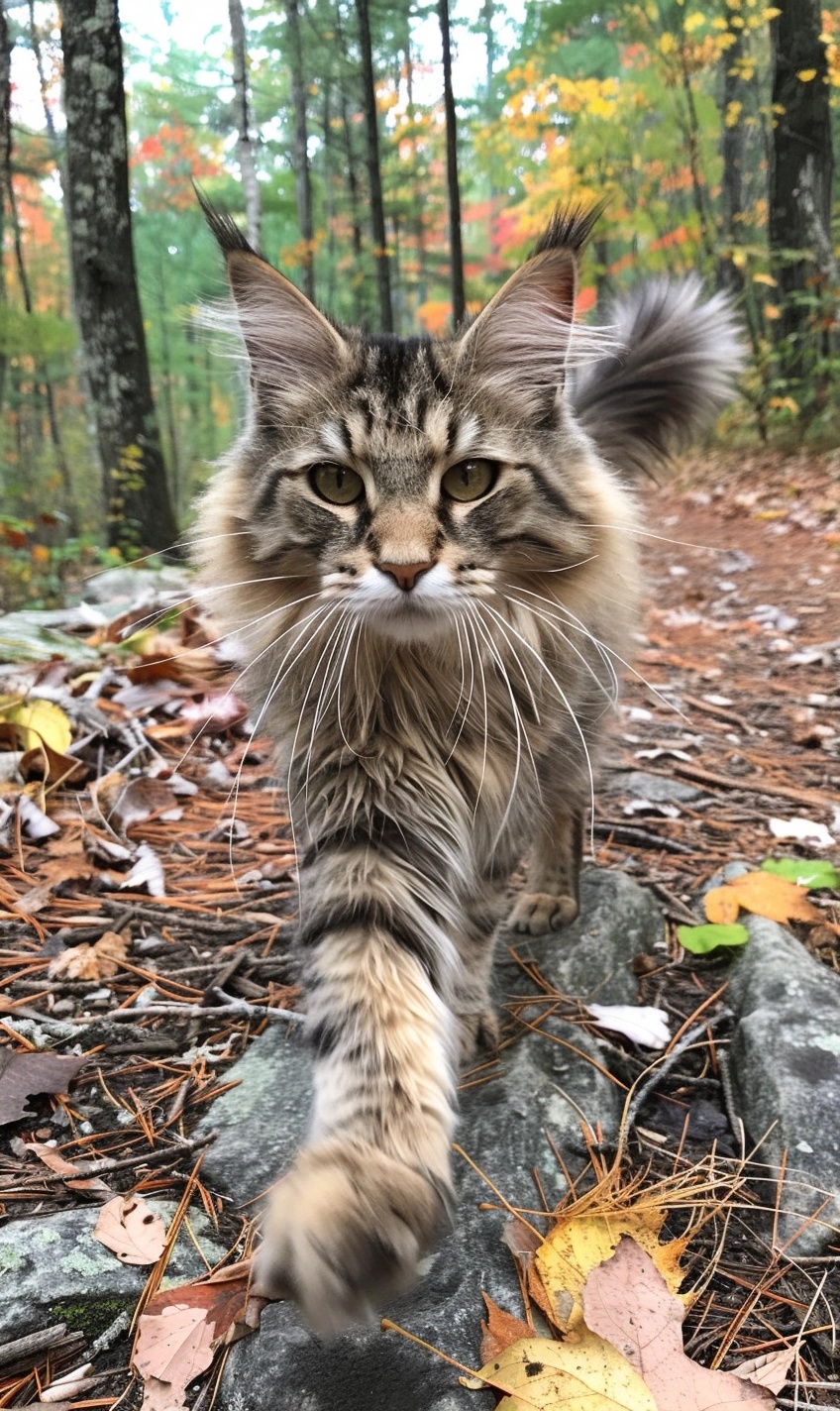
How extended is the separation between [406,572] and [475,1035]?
102cm

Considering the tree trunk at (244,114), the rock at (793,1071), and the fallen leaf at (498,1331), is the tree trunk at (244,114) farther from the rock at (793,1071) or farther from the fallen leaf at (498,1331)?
the fallen leaf at (498,1331)

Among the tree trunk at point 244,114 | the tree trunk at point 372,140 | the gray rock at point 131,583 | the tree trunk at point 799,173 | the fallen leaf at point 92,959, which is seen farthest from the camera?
the tree trunk at point 372,140

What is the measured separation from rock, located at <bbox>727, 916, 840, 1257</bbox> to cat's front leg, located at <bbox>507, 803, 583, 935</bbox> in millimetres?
507

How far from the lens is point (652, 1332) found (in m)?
1.19

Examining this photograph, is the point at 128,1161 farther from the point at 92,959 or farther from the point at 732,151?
the point at 732,151

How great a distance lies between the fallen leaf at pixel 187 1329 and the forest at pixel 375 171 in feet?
6.34

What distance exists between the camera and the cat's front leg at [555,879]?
7.73 feet

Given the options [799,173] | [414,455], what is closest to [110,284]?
[414,455]

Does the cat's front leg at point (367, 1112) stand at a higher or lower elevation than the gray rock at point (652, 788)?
higher

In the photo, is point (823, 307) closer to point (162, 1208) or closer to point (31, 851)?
point (31, 851)

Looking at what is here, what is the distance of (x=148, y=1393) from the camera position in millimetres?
1122

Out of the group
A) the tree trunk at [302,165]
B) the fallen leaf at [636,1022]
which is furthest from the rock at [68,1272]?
the tree trunk at [302,165]

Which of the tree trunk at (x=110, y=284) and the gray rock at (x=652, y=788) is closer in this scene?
the gray rock at (x=652, y=788)

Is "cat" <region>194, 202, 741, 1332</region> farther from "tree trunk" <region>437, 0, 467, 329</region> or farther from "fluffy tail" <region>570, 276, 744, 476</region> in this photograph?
"tree trunk" <region>437, 0, 467, 329</region>
